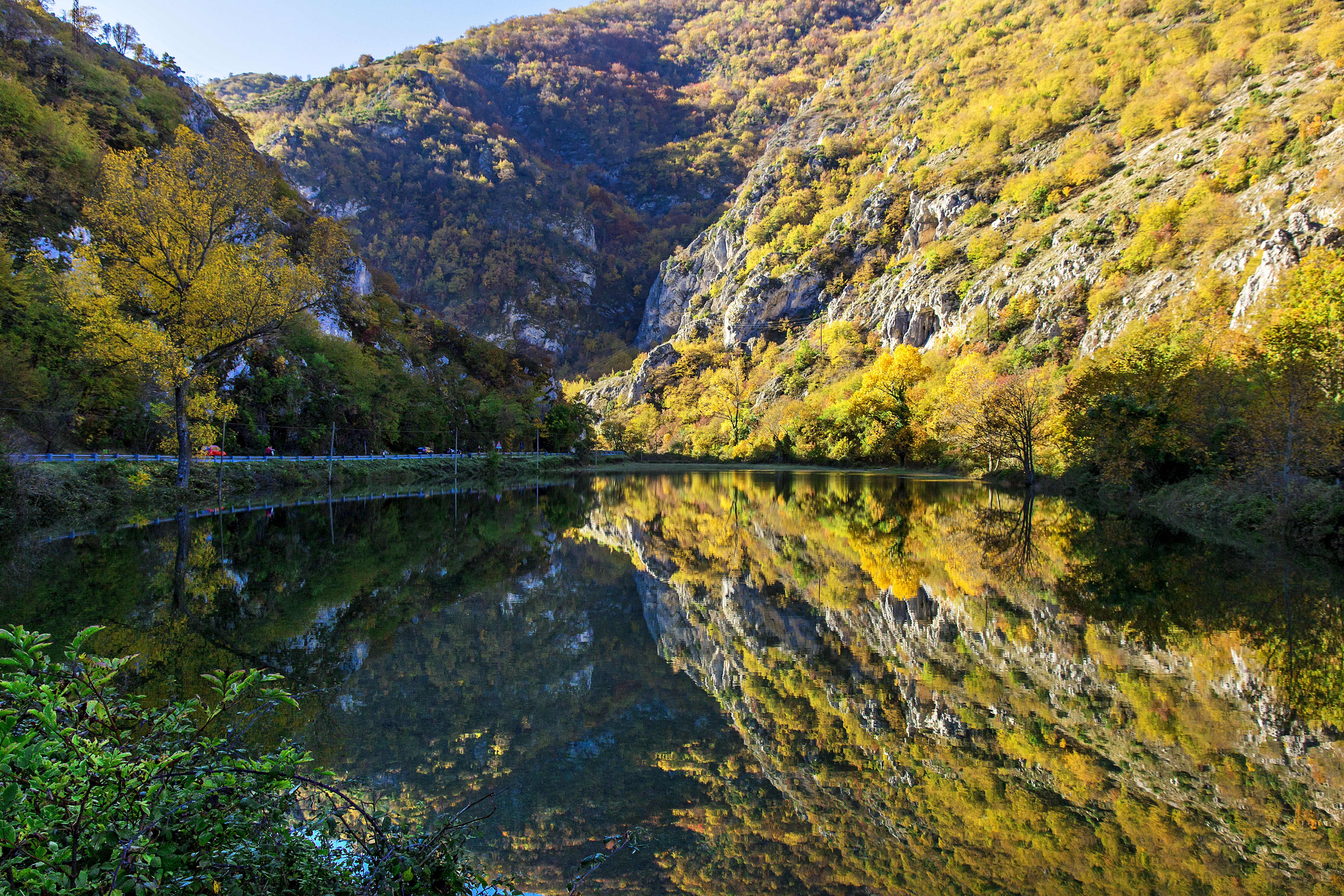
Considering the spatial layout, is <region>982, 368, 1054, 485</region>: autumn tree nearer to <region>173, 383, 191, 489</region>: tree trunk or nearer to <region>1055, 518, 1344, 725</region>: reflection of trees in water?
<region>1055, 518, 1344, 725</region>: reflection of trees in water

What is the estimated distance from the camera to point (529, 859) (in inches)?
147

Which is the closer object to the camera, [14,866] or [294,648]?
[14,866]

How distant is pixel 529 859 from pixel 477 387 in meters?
61.4

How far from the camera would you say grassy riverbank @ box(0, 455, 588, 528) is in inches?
638

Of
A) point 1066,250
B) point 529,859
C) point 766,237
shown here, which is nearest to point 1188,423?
point 529,859

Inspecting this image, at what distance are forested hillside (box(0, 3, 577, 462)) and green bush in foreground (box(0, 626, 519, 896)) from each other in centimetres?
2064

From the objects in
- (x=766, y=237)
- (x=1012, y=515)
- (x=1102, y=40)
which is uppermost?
(x=1102, y=40)

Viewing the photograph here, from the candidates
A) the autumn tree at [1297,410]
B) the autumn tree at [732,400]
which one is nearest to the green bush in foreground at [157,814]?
the autumn tree at [1297,410]

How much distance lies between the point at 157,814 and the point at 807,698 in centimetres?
530

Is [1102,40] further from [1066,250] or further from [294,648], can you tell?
[294,648]

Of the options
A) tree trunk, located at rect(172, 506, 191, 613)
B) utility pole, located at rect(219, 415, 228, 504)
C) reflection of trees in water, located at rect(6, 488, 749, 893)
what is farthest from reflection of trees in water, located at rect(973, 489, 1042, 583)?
utility pole, located at rect(219, 415, 228, 504)

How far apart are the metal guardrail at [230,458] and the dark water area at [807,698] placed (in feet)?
31.0

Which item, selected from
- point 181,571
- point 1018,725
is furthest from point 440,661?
point 181,571

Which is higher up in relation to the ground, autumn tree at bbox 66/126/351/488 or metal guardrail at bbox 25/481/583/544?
autumn tree at bbox 66/126/351/488
